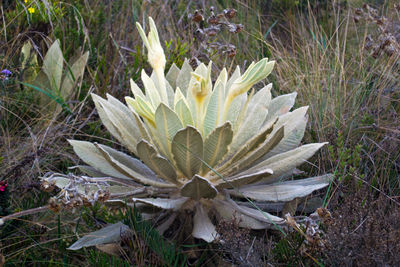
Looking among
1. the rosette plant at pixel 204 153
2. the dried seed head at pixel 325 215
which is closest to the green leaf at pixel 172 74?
the rosette plant at pixel 204 153

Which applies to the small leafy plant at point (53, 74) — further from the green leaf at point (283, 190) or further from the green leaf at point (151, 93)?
the green leaf at point (283, 190)

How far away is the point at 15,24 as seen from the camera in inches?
140

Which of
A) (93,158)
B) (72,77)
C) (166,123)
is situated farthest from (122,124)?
(72,77)

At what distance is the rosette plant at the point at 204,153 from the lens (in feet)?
6.29

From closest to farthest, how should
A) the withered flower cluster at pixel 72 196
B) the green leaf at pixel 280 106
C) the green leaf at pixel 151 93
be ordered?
the withered flower cluster at pixel 72 196
the green leaf at pixel 151 93
the green leaf at pixel 280 106

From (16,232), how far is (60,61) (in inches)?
54.6

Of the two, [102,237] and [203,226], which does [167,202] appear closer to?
[203,226]

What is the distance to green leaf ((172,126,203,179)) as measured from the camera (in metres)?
1.84

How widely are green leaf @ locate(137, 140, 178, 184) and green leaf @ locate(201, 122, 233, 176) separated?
0.15m

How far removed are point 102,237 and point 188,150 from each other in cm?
50

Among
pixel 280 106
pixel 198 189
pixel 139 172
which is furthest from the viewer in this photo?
pixel 280 106

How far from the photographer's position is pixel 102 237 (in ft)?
6.39

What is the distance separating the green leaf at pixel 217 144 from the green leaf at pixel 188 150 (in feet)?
0.16

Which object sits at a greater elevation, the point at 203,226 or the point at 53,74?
the point at 53,74
